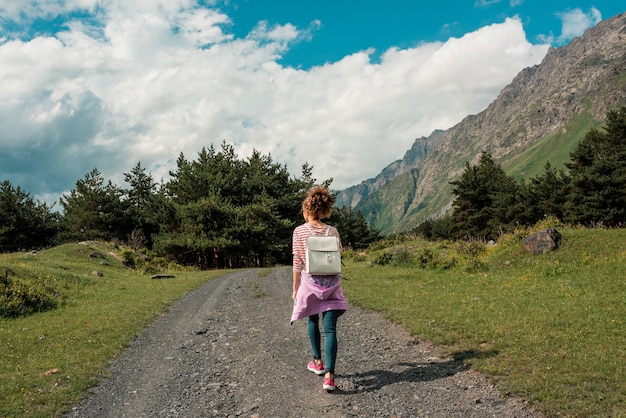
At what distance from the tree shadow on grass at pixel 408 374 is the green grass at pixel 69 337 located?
484 cm

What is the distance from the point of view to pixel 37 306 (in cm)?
1688

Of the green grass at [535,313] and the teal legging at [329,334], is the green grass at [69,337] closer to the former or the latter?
the teal legging at [329,334]

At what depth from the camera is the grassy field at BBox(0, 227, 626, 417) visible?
6637mm

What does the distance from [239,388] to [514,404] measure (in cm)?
450

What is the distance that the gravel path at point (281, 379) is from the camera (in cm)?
618

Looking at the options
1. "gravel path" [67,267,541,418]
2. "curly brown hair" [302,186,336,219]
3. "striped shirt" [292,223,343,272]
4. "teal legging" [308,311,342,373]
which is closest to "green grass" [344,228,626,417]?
"gravel path" [67,267,541,418]

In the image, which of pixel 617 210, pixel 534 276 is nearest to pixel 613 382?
pixel 534 276

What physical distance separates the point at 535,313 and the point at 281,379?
24.2ft

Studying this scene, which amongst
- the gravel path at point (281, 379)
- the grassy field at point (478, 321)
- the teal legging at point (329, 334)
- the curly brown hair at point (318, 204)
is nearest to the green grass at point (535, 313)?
the grassy field at point (478, 321)

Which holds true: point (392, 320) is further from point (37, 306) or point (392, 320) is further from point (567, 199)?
point (567, 199)

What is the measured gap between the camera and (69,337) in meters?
11.7

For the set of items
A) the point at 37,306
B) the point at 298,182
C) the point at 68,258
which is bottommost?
the point at 37,306

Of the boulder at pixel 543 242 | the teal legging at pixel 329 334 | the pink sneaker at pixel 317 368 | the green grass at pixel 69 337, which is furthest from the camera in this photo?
the boulder at pixel 543 242

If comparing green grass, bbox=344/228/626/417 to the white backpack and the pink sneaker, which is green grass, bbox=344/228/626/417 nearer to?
the pink sneaker
